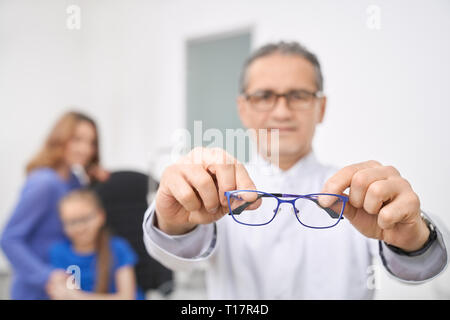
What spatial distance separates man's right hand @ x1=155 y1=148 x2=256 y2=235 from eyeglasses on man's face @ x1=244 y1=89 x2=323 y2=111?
14cm

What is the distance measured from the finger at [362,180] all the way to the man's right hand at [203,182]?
0.09 metres

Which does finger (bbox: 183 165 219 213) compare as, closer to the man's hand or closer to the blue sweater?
the man's hand

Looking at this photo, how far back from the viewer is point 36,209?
2.43 ft

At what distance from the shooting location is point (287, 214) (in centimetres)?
43

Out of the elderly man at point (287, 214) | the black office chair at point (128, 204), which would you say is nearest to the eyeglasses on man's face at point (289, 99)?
the elderly man at point (287, 214)

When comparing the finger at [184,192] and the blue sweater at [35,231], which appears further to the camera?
the blue sweater at [35,231]

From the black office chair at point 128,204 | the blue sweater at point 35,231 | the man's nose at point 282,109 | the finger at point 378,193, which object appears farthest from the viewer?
the black office chair at point 128,204

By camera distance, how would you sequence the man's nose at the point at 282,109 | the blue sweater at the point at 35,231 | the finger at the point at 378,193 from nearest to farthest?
the finger at the point at 378,193 < the man's nose at the point at 282,109 < the blue sweater at the point at 35,231

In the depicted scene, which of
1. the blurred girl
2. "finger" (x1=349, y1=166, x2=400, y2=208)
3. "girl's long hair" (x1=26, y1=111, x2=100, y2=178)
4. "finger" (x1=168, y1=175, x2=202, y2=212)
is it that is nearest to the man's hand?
"finger" (x1=349, y1=166, x2=400, y2=208)

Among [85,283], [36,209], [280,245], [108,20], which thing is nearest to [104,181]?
[36,209]

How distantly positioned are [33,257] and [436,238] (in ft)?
2.61

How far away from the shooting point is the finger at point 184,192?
0.85 ft

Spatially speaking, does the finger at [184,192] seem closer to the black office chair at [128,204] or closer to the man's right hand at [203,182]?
the man's right hand at [203,182]
